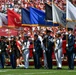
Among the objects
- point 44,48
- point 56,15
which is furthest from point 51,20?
point 44,48

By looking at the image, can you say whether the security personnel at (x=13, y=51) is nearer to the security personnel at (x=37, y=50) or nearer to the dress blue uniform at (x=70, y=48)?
the security personnel at (x=37, y=50)

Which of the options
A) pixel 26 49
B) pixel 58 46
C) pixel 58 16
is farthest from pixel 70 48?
pixel 26 49

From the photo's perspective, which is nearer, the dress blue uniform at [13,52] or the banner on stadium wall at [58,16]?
the banner on stadium wall at [58,16]

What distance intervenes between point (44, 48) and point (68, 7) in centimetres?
243

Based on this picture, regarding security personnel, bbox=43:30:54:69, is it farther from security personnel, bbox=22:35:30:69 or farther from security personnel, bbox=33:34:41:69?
security personnel, bbox=22:35:30:69

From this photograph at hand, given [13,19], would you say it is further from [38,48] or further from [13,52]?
[38,48]

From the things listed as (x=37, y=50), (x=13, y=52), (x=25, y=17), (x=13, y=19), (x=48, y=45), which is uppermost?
(x=25, y=17)

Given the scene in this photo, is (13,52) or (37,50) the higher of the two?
(37,50)

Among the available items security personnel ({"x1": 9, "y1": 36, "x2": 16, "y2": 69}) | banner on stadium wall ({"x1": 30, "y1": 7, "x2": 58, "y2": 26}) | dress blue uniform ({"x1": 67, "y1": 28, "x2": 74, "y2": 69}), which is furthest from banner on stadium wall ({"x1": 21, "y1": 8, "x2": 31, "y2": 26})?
dress blue uniform ({"x1": 67, "y1": 28, "x2": 74, "y2": 69})

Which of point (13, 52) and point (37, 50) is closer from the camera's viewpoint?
point (37, 50)

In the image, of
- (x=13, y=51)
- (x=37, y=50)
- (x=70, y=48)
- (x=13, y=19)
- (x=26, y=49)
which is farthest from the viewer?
(x=13, y=19)

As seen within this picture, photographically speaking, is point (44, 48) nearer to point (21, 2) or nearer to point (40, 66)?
point (40, 66)

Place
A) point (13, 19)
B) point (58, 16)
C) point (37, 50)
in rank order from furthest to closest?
point (13, 19)
point (58, 16)
point (37, 50)

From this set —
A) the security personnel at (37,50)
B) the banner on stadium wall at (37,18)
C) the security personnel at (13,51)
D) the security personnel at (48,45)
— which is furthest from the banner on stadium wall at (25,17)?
the security personnel at (48,45)
